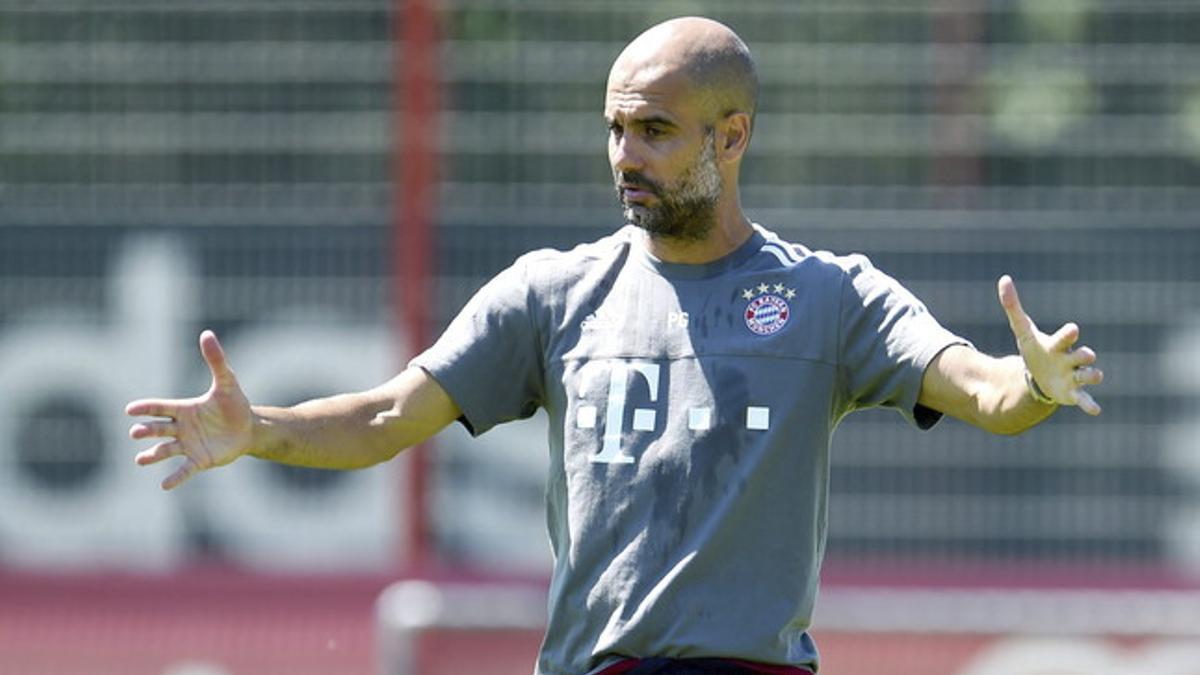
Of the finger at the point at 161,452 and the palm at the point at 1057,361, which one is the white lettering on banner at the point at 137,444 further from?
the palm at the point at 1057,361

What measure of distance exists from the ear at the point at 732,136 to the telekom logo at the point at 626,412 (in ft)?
1.37

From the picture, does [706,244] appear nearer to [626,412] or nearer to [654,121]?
[654,121]

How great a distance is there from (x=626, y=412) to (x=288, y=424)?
61cm

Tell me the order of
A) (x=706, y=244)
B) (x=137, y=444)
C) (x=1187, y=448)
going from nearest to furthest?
(x=706, y=244) < (x=1187, y=448) < (x=137, y=444)

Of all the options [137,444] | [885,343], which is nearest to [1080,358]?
[885,343]

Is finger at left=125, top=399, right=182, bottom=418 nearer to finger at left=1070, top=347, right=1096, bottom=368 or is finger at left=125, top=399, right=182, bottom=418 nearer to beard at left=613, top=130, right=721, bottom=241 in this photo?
beard at left=613, top=130, right=721, bottom=241

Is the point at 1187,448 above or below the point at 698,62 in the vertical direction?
below

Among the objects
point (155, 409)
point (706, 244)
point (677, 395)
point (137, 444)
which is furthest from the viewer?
point (137, 444)

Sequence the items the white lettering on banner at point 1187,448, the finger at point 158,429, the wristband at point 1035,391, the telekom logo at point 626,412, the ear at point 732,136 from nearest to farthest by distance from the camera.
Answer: the wristband at point 1035,391 < the finger at point 158,429 < the telekom logo at point 626,412 < the ear at point 732,136 < the white lettering on banner at point 1187,448

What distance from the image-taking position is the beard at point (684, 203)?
4.61 metres

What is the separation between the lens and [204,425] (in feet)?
14.8

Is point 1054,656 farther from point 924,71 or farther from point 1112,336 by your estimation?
point 924,71

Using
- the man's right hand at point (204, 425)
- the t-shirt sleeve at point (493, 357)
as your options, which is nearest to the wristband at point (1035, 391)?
the t-shirt sleeve at point (493, 357)

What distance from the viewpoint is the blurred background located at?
9.00 metres
